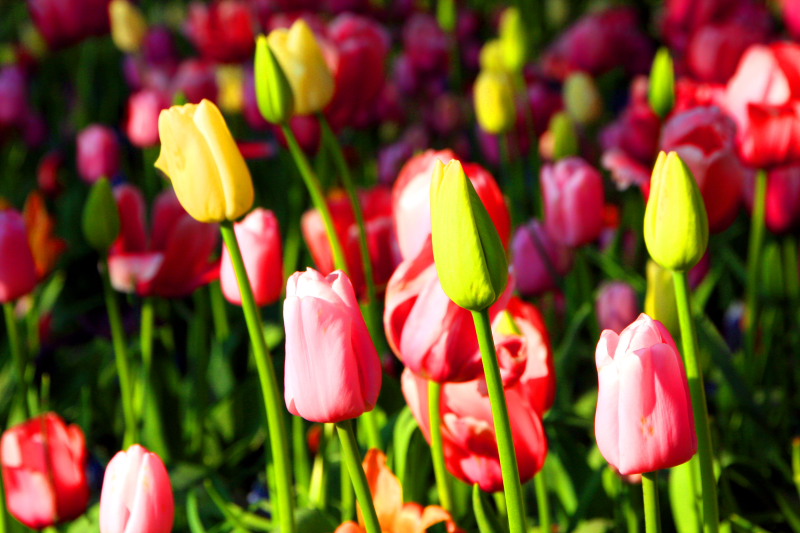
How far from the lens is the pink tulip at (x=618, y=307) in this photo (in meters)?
0.98

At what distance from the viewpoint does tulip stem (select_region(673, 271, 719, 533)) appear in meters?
0.55

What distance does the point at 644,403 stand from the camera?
485 mm

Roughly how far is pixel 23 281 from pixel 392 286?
376 millimetres

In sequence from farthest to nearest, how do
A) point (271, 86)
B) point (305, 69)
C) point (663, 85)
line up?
point (663, 85) < point (305, 69) < point (271, 86)

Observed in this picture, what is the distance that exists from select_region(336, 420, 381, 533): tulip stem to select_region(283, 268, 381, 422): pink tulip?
0.01 metres

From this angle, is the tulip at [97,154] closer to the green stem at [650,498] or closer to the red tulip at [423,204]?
the red tulip at [423,204]

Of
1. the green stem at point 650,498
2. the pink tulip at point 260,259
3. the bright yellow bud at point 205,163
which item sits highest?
the bright yellow bud at point 205,163

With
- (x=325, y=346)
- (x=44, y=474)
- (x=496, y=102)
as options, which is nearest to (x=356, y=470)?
(x=325, y=346)

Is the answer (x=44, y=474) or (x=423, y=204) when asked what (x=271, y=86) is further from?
(x=44, y=474)

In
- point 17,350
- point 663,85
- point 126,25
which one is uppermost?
point 126,25

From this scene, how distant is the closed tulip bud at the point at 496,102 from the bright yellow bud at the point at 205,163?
557 mm

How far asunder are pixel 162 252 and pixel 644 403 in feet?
2.06

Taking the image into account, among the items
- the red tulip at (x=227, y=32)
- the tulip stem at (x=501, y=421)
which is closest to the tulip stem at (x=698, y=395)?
the tulip stem at (x=501, y=421)

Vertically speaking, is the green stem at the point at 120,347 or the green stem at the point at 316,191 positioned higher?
the green stem at the point at 316,191
